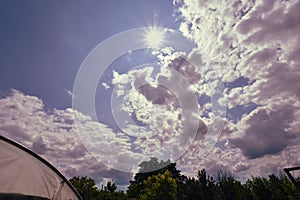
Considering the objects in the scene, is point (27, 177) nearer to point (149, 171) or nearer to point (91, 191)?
point (91, 191)

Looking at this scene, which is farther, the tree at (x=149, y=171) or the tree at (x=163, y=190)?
the tree at (x=149, y=171)

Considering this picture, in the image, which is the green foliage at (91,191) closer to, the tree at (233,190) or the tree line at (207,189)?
the tree line at (207,189)

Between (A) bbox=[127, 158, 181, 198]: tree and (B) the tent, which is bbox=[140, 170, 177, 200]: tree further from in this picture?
(B) the tent

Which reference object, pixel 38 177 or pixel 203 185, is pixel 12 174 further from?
pixel 203 185

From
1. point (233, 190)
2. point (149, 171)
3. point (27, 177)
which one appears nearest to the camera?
point (27, 177)

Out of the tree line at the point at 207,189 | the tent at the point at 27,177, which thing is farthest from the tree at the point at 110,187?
the tent at the point at 27,177

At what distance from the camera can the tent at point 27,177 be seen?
3.10 m

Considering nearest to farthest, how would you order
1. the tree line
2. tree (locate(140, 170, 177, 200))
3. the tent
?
the tent
the tree line
tree (locate(140, 170, 177, 200))

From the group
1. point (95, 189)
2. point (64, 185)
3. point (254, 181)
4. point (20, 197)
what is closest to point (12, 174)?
point (20, 197)

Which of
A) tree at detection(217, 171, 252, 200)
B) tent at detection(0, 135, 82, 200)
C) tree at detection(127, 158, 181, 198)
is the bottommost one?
tent at detection(0, 135, 82, 200)

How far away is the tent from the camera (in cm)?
310

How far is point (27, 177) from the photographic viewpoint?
337 centimetres

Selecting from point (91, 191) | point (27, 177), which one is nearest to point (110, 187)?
point (91, 191)

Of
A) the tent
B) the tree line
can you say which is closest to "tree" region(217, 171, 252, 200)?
the tree line
